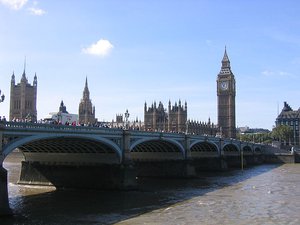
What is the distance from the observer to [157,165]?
60.5 m

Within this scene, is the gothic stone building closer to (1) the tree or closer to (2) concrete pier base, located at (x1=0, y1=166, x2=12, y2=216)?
(1) the tree

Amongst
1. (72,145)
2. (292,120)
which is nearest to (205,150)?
(72,145)

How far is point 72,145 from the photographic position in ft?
140

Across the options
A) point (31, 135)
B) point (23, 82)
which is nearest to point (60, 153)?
point (31, 135)

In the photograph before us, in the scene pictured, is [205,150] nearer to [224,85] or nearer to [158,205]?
[158,205]

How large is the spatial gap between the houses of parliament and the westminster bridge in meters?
88.2

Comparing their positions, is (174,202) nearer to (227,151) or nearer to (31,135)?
(31,135)

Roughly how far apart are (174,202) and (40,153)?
1640cm

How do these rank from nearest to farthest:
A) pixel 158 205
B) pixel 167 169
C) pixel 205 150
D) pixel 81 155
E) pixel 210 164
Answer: pixel 158 205 → pixel 81 155 → pixel 167 169 → pixel 210 164 → pixel 205 150

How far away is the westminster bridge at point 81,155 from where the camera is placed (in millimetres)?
31766

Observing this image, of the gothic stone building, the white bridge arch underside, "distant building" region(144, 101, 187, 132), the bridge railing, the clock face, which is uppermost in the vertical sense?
the clock face

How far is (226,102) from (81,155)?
15053 centimetres

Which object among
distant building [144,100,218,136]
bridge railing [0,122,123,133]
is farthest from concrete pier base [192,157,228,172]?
distant building [144,100,218,136]

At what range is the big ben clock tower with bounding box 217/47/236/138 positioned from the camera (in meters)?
187
